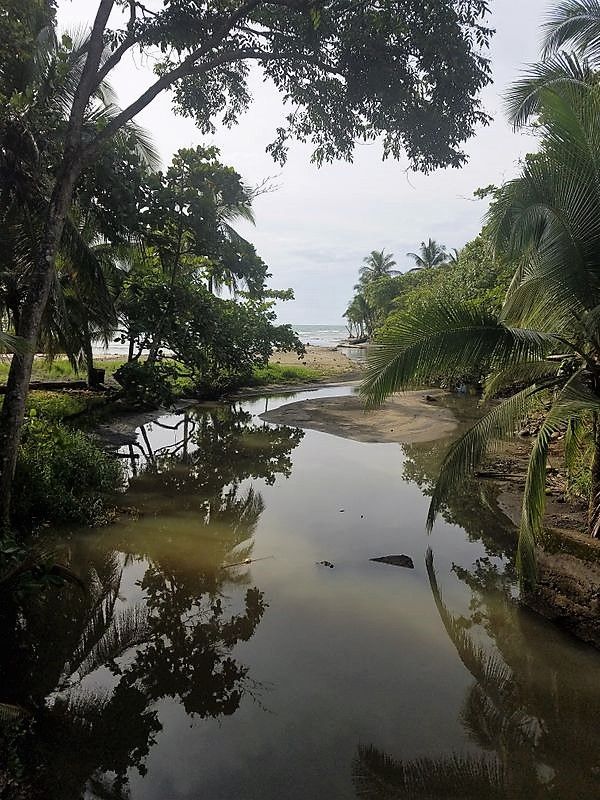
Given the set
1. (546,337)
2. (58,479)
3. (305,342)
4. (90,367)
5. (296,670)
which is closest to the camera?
(296,670)

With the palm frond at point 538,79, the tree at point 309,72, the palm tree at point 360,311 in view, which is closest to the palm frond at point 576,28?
the palm frond at point 538,79

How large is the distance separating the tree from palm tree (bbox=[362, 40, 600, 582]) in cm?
192

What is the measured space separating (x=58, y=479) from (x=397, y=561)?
4.91 m

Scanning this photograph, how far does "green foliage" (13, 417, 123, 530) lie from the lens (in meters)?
6.90

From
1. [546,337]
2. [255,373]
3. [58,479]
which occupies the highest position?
[546,337]

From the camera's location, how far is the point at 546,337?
17.8 ft

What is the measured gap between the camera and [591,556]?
4.94m

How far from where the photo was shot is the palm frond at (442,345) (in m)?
5.17

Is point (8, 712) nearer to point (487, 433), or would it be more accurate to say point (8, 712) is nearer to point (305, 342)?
point (487, 433)

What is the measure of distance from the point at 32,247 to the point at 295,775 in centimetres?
781

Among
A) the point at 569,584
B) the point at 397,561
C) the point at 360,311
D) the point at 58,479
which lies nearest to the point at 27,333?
the point at 58,479

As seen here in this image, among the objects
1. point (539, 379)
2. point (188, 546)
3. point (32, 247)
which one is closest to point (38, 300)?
point (32, 247)

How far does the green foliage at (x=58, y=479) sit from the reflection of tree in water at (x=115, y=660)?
2.31 ft

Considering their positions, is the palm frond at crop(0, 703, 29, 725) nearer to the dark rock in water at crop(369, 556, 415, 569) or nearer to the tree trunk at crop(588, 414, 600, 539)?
the dark rock in water at crop(369, 556, 415, 569)
